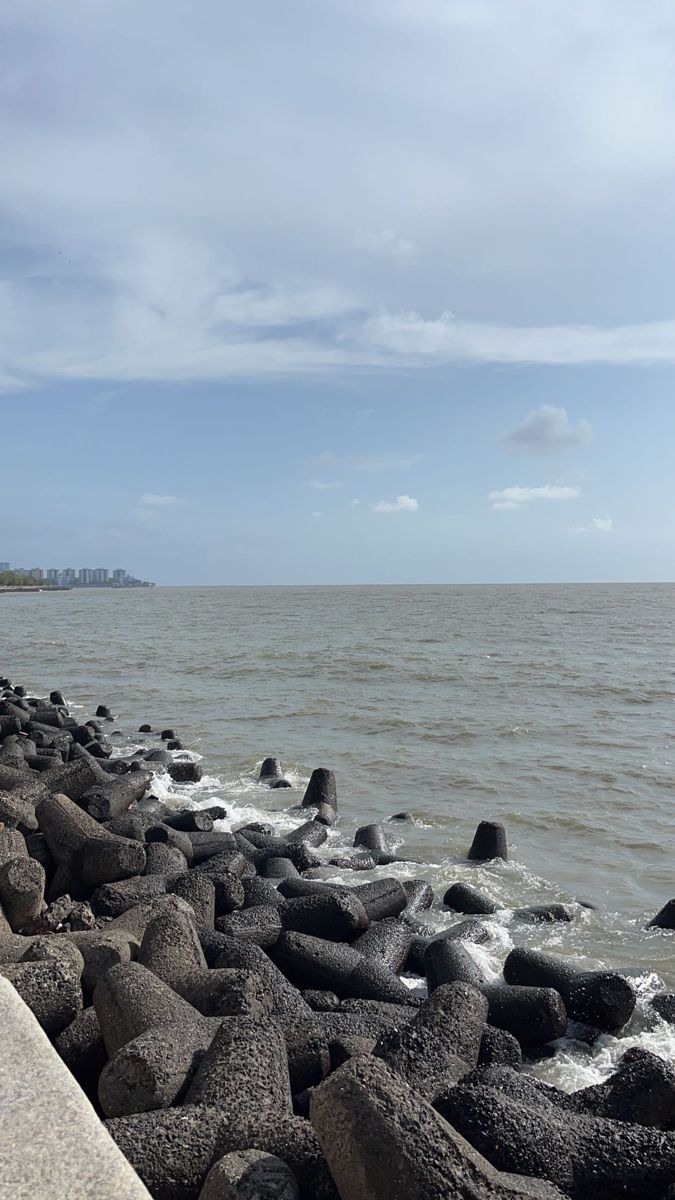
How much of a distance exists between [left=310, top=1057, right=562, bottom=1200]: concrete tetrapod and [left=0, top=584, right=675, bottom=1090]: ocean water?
260 cm

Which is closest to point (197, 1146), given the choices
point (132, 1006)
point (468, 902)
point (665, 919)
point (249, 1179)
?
point (249, 1179)

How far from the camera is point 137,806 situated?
11133 millimetres

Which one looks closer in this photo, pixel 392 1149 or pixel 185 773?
pixel 392 1149

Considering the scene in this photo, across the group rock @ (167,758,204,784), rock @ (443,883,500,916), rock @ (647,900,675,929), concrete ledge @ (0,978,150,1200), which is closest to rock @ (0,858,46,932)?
concrete ledge @ (0,978,150,1200)

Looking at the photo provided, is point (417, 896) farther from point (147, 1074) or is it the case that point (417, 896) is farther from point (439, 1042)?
point (147, 1074)

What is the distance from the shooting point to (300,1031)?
443cm

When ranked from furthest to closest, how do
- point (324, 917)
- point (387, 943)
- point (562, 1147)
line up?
point (324, 917), point (387, 943), point (562, 1147)

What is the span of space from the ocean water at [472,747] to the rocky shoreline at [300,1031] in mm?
635

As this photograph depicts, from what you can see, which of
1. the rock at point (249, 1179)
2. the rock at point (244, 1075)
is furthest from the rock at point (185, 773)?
the rock at point (249, 1179)

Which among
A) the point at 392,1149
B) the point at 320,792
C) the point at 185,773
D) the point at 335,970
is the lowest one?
the point at 185,773

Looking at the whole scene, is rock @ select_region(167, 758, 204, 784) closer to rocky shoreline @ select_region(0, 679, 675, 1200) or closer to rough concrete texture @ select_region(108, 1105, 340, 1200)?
rocky shoreline @ select_region(0, 679, 675, 1200)

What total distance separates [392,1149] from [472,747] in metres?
13.1

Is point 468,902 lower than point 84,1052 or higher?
lower

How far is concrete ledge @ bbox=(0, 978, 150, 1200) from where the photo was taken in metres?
2.52
